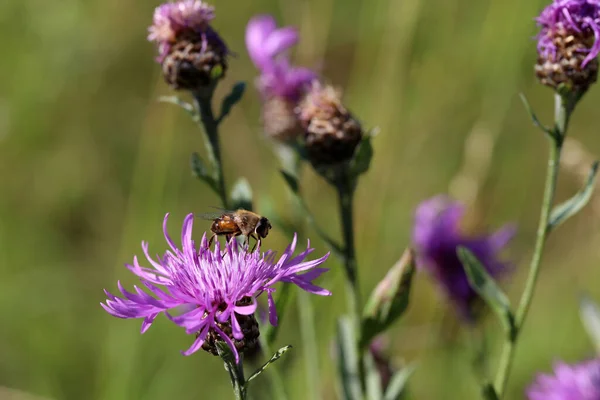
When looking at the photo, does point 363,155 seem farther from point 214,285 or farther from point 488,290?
point 214,285

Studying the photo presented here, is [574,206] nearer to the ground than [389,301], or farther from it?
farther from it

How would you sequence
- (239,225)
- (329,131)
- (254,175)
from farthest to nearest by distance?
(254,175), (329,131), (239,225)

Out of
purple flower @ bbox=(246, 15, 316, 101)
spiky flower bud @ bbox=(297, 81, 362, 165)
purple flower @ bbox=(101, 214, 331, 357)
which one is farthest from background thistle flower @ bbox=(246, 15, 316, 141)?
purple flower @ bbox=(101, 214, 331, 357)

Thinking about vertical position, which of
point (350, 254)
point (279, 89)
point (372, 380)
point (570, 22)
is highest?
point (570, 22)

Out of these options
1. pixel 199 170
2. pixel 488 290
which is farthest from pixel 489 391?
pixel 199 170

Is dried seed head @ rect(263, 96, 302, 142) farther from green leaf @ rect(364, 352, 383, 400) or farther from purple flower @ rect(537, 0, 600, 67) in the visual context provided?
purple flower @ rect(537, 0, 600, 67)

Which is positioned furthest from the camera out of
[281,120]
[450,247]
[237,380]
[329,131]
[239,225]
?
[450,247]

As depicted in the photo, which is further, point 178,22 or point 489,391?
point 178,22

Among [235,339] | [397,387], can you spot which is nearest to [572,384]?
[397,387]
